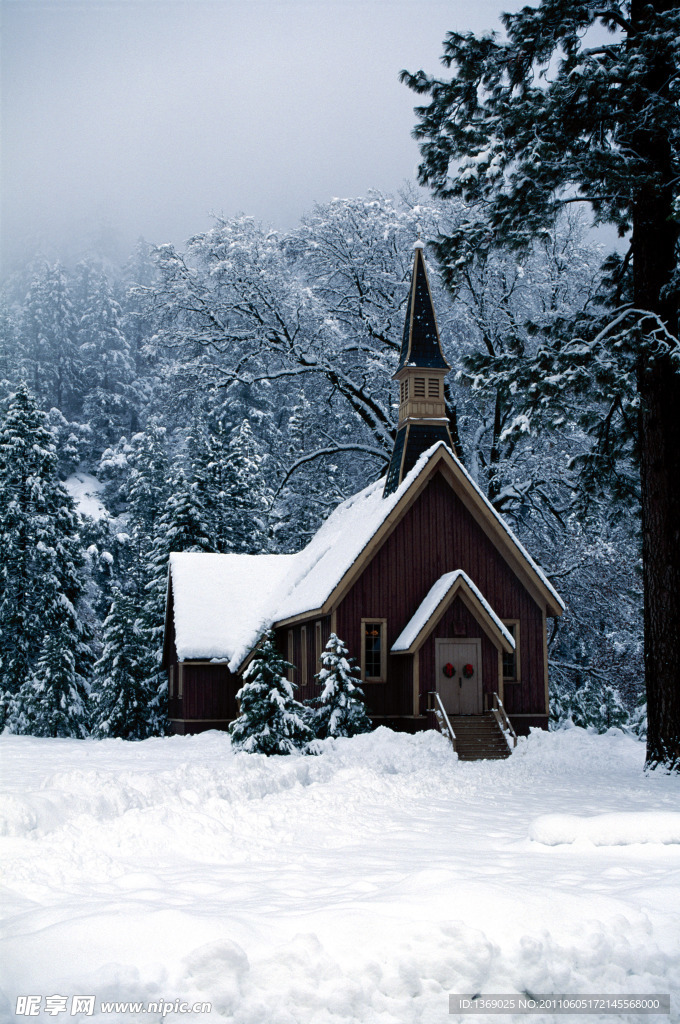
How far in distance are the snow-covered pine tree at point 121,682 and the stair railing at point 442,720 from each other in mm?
14228

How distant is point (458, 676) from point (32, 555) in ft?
67.5

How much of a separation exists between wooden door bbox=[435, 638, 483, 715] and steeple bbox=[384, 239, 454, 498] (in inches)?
182

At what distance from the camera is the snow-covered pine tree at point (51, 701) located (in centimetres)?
3130

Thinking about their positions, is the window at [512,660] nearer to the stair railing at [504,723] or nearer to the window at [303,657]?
the stair railing at [504,723]

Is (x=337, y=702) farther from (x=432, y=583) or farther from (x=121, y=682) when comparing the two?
(x=121, y=682)

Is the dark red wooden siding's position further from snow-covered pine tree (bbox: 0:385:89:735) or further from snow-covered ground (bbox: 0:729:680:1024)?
snow-covered pine tree (bbox: 0:385:89:735)

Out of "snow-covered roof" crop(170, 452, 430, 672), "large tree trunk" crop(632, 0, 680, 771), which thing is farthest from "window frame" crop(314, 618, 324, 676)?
"large tree trunk" crop(632, 0, 680, 771)

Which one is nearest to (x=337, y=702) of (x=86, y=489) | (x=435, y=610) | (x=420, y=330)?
(x=435, y=610)

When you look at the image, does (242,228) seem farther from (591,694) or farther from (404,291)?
(591,694)

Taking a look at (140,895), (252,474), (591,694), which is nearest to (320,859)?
(140,895)

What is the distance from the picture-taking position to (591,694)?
30.2 m

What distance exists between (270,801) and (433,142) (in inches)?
457

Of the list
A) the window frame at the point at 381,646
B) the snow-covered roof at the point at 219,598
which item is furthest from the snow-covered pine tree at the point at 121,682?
the window frame at the point at 381,646

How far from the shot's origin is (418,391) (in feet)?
82.8
